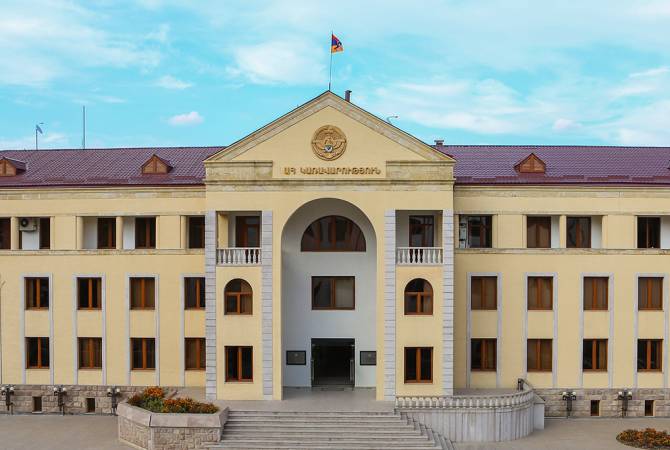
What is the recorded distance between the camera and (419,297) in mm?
29500

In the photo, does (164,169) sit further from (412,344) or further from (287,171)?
(412,344)

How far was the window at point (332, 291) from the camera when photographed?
106 ft

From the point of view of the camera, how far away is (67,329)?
107ft

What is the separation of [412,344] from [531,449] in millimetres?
6420

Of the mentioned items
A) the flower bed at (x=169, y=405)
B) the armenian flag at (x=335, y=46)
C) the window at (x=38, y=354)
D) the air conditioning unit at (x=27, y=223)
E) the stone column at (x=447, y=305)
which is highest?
the armenian flag at (x=335, y=46)

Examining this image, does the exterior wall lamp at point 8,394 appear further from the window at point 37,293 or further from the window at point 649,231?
the window at point 649,231

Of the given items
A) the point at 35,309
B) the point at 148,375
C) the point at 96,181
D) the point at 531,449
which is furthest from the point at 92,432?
the point at 531,449

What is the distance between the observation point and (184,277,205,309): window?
32.7 meters

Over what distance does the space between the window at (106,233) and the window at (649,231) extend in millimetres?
26105

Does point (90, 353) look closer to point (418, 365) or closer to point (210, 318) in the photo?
point (210, 318)

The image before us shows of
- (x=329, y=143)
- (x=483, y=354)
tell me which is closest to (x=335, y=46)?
(x=329, y=143)

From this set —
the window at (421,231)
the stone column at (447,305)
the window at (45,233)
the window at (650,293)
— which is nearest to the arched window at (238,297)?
the window at (421,231)

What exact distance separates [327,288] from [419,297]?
5.11m

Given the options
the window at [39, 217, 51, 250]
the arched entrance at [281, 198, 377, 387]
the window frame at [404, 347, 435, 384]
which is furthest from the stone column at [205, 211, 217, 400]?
the window at [39, 217, 51, 250]
